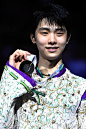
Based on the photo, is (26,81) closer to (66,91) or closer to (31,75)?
(31,75)

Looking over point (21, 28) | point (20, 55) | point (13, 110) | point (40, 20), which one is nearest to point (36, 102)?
point (13, 110)

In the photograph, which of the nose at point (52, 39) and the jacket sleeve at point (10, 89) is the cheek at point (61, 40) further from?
the jacket sleeve at point (10, 89)

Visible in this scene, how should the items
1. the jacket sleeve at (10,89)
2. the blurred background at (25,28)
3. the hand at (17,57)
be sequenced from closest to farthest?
the jacket sleeve at (10,89)
the hand at (17,57)
the blurred background at (25,28)

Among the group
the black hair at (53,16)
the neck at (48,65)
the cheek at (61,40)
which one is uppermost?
the black hair at (53,16)

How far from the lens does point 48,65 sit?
1356 mm

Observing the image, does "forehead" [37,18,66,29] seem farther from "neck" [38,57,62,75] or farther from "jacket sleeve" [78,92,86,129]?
"jacket sleeve" [78,92,86,129]

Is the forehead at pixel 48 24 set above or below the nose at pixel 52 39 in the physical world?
above

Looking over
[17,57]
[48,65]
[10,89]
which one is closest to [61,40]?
[48,65]

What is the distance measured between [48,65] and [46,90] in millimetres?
146

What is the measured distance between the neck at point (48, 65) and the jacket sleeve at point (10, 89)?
14cm

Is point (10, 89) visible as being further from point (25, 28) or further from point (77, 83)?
point (25, 28)

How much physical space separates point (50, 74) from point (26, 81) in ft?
0.59

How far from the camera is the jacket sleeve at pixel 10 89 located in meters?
1.21

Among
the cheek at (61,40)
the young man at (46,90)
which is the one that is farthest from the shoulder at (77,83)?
the cheek at (61,40)
